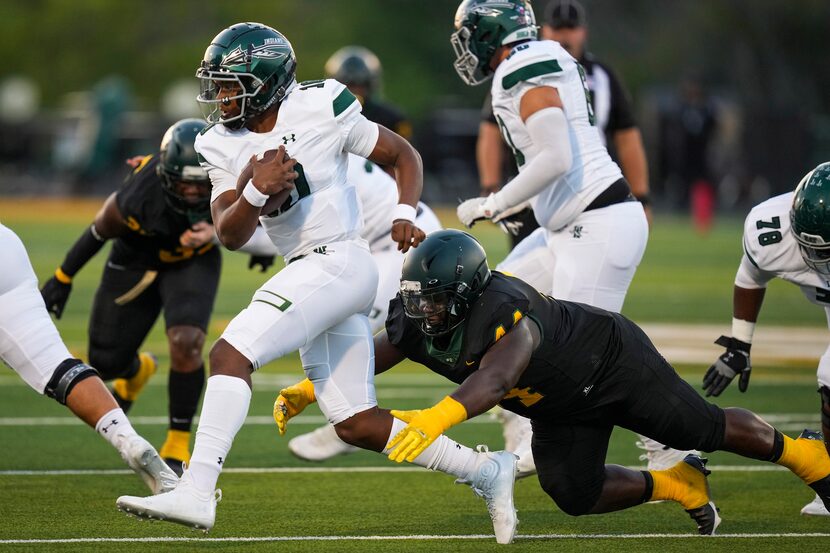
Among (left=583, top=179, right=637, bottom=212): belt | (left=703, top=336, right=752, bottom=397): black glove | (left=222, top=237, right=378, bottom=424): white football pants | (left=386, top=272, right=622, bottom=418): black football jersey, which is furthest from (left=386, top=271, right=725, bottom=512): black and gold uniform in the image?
(left=583, top=179, right=637, bottom=212): belt

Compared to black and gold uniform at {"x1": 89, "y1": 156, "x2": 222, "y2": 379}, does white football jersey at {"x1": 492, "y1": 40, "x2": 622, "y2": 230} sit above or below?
above

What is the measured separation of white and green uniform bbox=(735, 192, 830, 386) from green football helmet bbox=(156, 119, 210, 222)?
2.42 m

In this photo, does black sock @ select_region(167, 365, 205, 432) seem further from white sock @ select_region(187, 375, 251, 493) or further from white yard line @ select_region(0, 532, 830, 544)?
white sock @ select_region(187, 375, 251, 493)

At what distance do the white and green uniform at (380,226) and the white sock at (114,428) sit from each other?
1.76m

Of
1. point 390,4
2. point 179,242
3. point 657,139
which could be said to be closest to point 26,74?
point 390,4

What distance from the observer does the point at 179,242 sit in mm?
6559

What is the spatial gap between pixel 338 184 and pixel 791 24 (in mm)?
36495

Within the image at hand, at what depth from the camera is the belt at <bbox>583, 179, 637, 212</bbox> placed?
5910mm

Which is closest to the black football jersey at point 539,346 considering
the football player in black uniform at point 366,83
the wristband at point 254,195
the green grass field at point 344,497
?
the green grass field at point 344,497

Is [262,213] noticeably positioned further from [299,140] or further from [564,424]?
[564,424]

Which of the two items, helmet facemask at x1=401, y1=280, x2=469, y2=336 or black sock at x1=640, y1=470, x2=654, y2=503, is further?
black sock at x1=640, y1=470, x2=654, y2=503

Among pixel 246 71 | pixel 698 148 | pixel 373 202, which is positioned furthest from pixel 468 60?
pixel 698 148

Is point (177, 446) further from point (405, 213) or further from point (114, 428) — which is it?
point (405, 213)

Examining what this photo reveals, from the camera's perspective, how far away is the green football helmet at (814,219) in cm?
501
